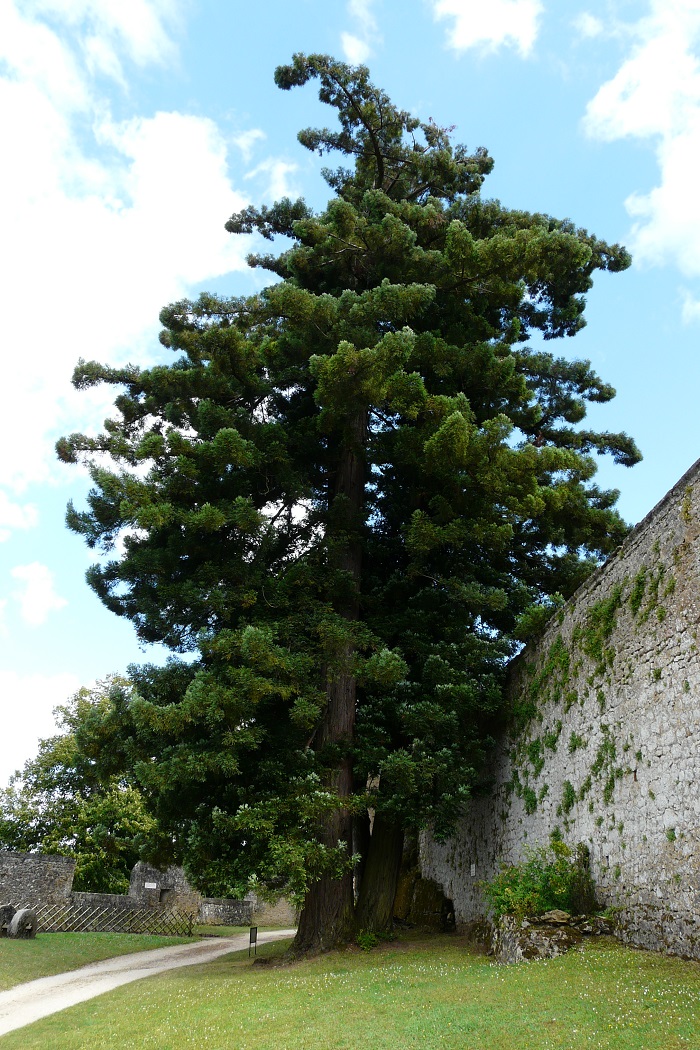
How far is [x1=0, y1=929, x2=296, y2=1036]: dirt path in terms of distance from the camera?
9.60 m

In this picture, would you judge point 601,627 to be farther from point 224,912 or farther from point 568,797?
point 224,912

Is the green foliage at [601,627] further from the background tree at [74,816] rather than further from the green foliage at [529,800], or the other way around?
the background tree at [74,816]

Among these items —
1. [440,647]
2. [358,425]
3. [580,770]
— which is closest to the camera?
[580,770]

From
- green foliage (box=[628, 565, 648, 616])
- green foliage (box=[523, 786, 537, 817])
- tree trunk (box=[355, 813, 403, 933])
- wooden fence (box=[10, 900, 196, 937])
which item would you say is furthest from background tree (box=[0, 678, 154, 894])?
green foliage (box=[628, 565, 648, 616])

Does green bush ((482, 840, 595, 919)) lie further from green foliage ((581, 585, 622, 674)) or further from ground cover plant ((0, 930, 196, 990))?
ground cover plant ((0, 930, 196, 990))

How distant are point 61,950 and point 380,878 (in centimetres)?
707

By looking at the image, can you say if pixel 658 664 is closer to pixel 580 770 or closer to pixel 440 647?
pixel 580 770

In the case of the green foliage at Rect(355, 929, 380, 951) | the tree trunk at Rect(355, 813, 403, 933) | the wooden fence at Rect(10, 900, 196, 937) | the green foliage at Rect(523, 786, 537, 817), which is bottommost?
the wooden fence at Rect(10, 900, 196, 937)

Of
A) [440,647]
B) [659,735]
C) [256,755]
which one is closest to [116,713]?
[256,755]

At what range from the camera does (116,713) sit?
1120 cm

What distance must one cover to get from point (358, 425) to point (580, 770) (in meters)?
7.39

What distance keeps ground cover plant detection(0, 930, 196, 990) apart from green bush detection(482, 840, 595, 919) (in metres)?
7.55

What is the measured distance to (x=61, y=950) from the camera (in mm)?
15367

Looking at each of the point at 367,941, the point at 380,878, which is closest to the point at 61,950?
the point at 380,878
